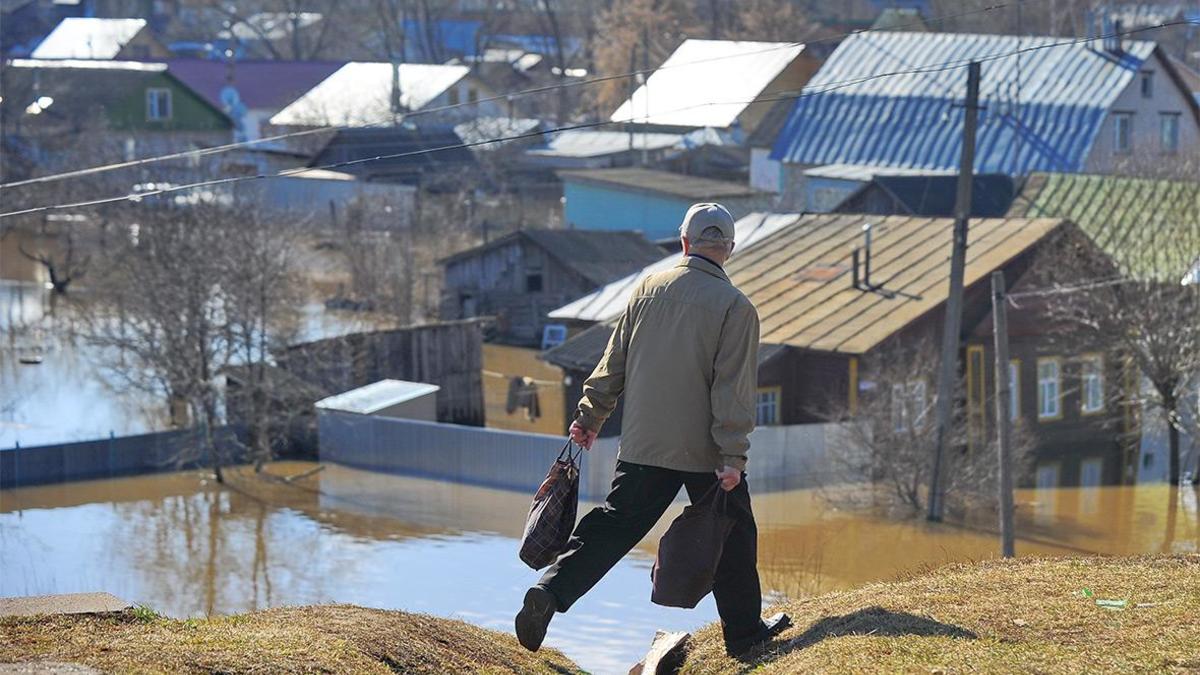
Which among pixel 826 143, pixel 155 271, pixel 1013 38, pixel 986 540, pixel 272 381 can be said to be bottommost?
pixel 986 540

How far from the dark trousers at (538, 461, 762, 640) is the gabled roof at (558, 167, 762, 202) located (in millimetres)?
38360

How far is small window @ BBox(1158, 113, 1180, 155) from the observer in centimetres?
4388

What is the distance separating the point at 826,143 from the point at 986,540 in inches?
1011

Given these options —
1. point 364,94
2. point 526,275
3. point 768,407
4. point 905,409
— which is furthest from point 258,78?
point 905,409

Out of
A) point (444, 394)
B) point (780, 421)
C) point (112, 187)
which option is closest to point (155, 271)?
point (444, 394)

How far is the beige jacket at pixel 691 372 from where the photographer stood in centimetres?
618

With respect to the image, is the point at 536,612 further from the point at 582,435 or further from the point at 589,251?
the point at 589,251

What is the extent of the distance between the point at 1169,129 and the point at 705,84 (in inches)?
604

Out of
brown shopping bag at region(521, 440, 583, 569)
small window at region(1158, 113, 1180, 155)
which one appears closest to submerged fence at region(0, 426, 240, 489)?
brown shopping bag at region(521, 440, 583, 569)

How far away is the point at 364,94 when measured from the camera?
5253 centimetres

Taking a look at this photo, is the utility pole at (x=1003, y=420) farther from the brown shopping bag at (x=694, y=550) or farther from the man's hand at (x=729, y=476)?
the man's hand at (x=729, y=476)

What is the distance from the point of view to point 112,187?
148 ft

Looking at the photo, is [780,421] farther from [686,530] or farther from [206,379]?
[686,530]

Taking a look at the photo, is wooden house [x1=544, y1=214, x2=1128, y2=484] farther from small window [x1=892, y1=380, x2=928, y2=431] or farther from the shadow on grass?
the shadow on grass
